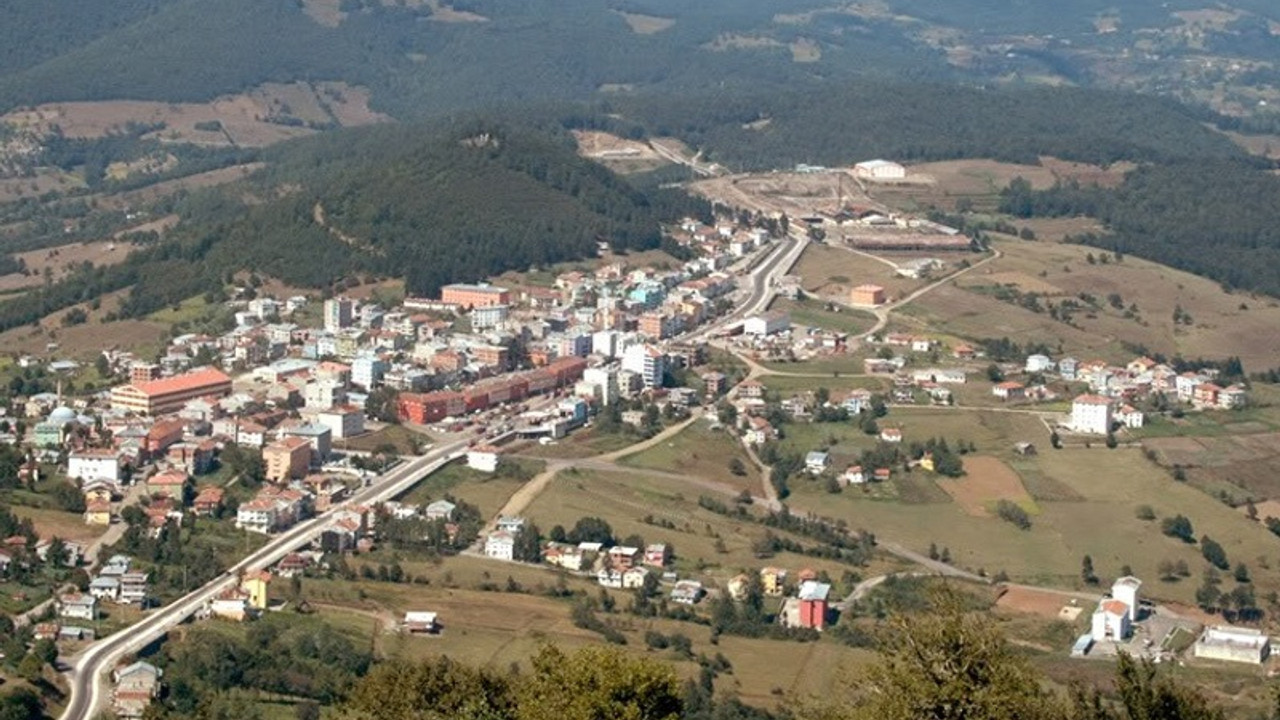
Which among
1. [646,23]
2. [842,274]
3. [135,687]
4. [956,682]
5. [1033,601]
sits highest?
[956,682]

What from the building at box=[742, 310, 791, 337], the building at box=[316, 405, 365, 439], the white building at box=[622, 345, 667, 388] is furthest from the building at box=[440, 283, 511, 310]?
the building at box=[316, 405, 365, 439]

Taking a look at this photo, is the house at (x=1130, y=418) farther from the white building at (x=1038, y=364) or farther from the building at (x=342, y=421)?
the building at (x=342, y=421)

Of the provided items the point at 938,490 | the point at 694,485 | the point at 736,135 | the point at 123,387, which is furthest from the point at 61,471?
the point at 736,135

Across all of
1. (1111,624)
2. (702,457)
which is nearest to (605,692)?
(1111,624)

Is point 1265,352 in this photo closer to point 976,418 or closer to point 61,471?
point 976,418

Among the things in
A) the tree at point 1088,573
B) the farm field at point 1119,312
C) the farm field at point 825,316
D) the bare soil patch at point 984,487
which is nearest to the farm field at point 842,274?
the farm field at point 825,316

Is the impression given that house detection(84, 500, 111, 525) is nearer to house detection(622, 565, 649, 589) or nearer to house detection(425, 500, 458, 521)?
house detection(425, 500, 458, 521)

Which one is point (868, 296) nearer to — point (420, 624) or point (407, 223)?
point (407, 223)
